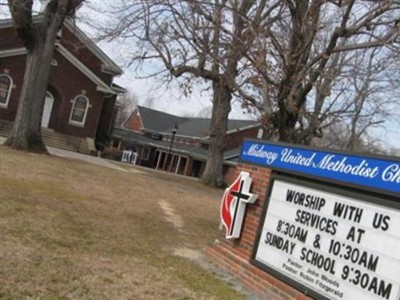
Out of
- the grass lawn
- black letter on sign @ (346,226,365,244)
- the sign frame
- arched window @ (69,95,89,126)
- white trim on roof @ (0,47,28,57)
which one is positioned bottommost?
the grass lawn

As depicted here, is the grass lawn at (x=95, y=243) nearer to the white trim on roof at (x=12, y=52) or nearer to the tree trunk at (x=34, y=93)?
the tree trunk at (x=34, y=93)

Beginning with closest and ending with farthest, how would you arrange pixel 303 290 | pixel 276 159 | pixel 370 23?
1. pixel 303 290
2. pixel 276 159
3. pixel 370 23

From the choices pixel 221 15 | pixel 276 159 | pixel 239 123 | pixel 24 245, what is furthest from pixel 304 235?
→ pixel 239 123

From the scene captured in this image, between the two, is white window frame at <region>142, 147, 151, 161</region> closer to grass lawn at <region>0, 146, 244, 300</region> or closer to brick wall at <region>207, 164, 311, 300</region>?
grass lawn at <region>0, 146, 244, 300</region>

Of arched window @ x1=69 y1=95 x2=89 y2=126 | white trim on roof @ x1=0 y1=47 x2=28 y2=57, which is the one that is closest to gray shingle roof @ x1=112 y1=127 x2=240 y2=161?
arched window @ x1=69 y1=95 x2=89 y2=126

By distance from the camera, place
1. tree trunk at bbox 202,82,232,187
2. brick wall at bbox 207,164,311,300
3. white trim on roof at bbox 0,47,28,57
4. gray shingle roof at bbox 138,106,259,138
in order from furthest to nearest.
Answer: gray shingle roof at bbox 138,106,259,138, white trim on roof at bbox 0,47,28,57, tree trunk at bbox 202,82,232,187, brick wall at bbox 207,164,311,300

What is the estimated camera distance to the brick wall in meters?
8.13

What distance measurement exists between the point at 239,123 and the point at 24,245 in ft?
181

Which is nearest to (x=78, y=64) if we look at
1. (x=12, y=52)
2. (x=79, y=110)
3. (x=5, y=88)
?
(x=79, y=110)

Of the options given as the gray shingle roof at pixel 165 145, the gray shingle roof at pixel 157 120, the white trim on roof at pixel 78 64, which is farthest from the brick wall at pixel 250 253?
the gray shingle roof at pixel 157 120

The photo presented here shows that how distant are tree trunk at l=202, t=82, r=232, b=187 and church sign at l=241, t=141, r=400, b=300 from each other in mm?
24751

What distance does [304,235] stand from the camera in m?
7.84

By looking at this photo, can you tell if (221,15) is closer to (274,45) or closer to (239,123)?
(274,45)

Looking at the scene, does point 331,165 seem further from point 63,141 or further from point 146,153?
point 146,153
